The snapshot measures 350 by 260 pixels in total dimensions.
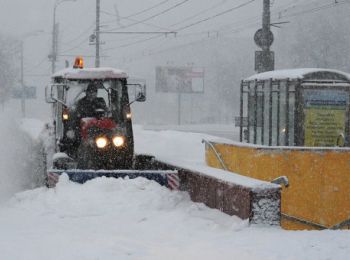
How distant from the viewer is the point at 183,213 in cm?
866

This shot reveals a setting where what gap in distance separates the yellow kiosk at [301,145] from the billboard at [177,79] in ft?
150

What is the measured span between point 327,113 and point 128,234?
7644mm

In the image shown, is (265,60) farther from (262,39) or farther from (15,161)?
(15,161)

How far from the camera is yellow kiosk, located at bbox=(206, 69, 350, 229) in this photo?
10.3 meters

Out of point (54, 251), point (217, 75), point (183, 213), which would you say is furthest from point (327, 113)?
point (217, 75)

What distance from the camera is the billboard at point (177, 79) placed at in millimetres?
63219

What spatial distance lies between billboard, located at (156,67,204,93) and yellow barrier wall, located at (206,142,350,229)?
52766mm

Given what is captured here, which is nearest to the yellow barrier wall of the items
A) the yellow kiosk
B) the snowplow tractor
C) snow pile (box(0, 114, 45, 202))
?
the yellow kiosk

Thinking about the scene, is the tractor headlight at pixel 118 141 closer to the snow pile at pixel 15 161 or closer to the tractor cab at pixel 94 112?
the tractor cab at pixel 94 112

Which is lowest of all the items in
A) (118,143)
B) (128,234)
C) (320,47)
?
(128,234)

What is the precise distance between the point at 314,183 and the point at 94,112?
13.1ft

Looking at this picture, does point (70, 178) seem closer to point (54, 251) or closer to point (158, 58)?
point (54, 251)

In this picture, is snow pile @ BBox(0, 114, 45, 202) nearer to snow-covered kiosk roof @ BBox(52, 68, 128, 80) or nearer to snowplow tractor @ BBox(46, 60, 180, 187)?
snowplow tractor @ BBox(46, 60, 180, 187)

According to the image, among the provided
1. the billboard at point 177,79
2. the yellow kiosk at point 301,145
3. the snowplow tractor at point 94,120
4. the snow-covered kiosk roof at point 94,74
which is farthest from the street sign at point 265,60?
the billboard at point 177,79
